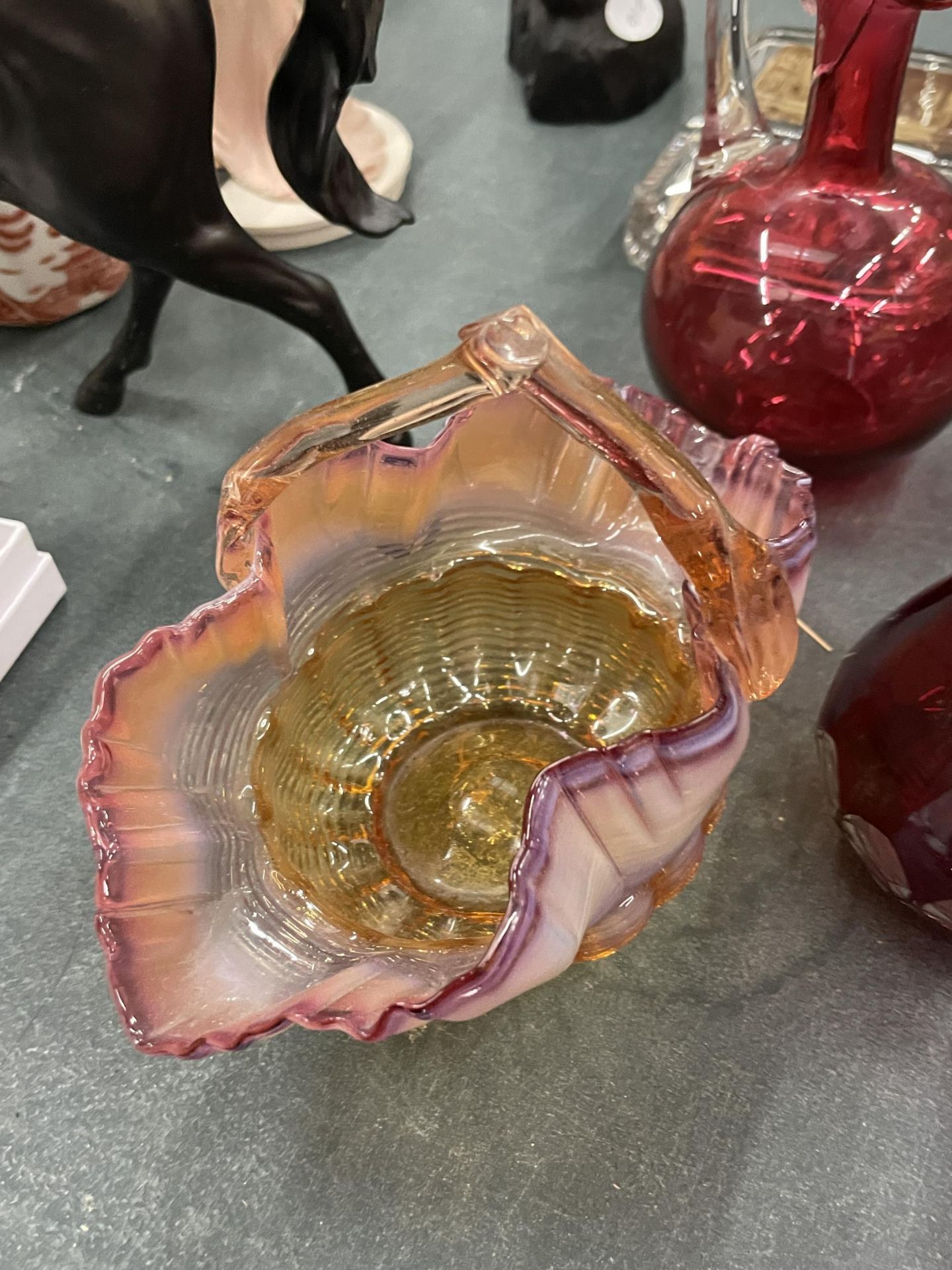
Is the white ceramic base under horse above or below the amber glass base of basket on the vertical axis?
above

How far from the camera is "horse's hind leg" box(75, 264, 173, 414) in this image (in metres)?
0.47

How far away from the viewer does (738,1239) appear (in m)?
0.25

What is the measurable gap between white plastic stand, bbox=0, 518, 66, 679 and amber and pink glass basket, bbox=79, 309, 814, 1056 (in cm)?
13

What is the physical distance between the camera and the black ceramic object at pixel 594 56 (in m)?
0.58

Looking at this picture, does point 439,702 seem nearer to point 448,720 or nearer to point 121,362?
point 448,720

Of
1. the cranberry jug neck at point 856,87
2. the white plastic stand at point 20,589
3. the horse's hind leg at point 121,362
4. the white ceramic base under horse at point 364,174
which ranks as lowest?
the white plastic stand at point 20,589

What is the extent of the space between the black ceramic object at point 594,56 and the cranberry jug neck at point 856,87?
0.92ft

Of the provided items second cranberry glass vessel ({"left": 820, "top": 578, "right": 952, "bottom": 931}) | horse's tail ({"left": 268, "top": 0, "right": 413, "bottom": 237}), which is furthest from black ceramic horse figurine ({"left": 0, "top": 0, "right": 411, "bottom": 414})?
second cranberry glass vessel ({"left": 820, "top": 578, "right": 952, "bottom": 931})

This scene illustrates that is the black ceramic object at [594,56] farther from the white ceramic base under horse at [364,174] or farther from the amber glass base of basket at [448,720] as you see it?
the amber glass base of basket at [448,720]

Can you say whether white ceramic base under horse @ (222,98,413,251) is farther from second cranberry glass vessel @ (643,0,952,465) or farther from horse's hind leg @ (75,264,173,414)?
second cranberry glass vessel @ (643,0,952,465)

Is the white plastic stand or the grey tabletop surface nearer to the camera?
the grey tabletop surface

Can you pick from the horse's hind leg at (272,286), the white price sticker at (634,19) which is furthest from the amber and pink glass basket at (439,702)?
the white price sticker at (634,19)

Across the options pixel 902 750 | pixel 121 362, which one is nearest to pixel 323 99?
pixel 121 362

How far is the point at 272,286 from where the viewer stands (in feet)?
1.27
